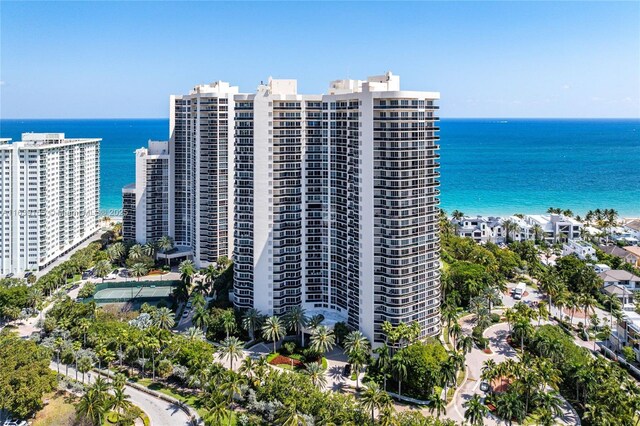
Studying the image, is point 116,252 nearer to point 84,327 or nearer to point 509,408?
point 84,327

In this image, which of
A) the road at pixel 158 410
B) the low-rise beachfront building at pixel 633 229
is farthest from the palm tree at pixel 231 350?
the low-rise beachfront building at pixel 633 229

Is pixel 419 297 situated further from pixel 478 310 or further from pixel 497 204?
pixel 497 204

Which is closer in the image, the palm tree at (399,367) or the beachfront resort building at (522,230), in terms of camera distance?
the palm tree at (399,367)

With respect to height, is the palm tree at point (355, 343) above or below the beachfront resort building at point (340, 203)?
below

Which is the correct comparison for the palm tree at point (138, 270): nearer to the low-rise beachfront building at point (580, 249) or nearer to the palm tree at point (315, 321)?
the palm tree at point (315, 321)

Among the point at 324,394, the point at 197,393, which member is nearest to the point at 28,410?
the point at 197,393

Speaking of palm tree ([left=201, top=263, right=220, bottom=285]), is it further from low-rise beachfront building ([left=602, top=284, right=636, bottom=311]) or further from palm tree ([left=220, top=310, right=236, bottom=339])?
low-rise beachfront building ([left=602, top=284, right=636, bottom=311])
